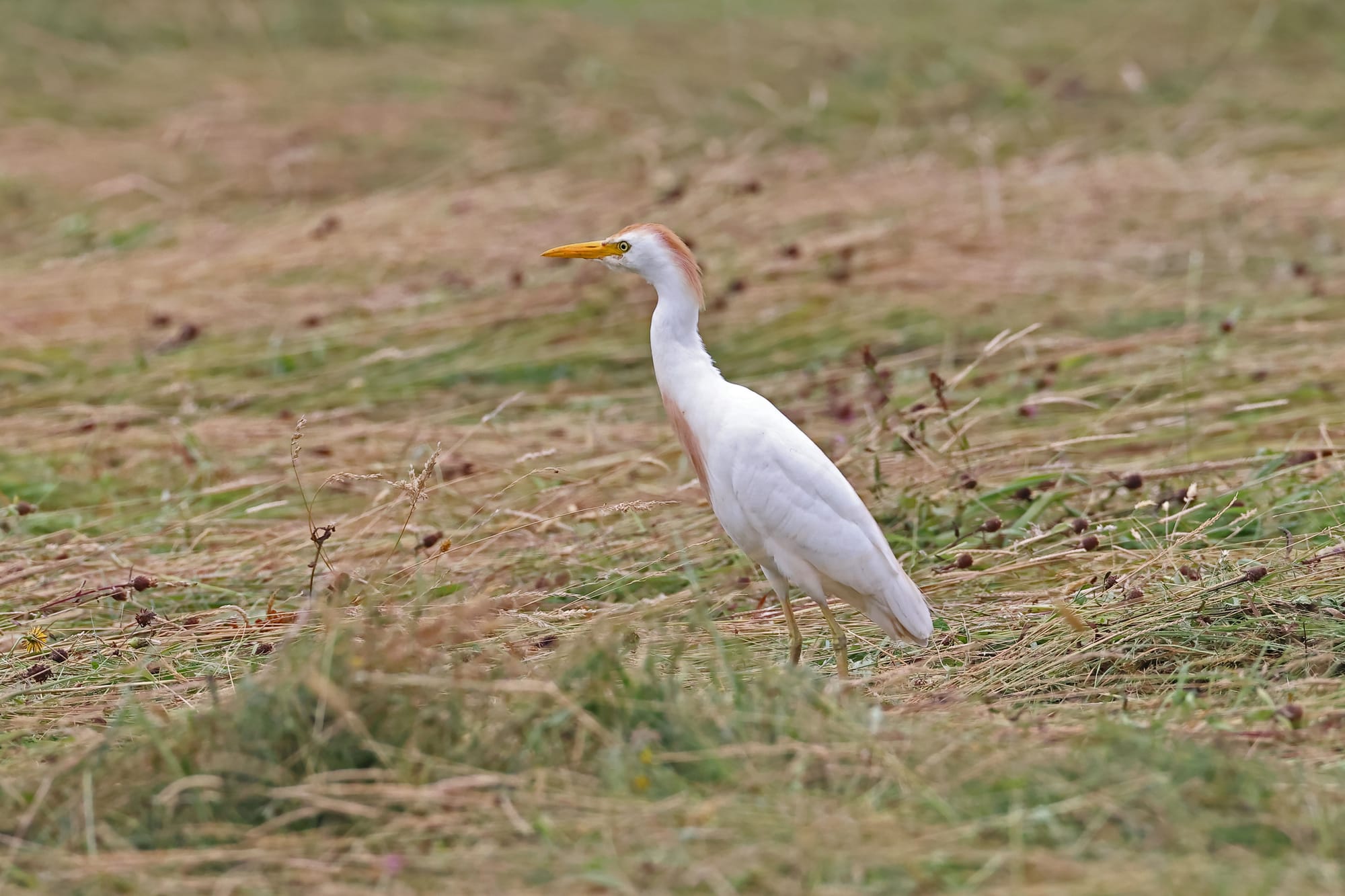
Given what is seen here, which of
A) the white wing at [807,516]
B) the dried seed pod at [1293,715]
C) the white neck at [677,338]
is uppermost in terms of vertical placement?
the white neck at [677,338]

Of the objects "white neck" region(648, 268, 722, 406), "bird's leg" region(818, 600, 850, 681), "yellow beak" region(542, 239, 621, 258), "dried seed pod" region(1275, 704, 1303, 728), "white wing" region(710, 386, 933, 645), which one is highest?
"yellow beak" region(542, 239, 621, 258)

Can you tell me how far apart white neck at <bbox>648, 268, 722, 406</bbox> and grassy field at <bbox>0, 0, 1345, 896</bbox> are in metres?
0.45

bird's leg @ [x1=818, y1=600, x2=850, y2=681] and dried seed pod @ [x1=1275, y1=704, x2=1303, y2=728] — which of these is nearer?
dried seed pod @ [x1=1275, y1=704, x2=1303, y2=728]

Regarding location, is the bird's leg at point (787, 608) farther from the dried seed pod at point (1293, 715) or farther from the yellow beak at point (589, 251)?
the dried seed pod at point (1293, 715)

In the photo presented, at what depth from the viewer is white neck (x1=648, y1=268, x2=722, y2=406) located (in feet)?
A: 13.8

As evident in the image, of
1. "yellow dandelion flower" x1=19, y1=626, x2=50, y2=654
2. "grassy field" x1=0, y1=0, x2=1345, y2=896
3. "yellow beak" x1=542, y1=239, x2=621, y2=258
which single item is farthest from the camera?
"yellow beak" x1=542, y1=239, x2=621, y2=258

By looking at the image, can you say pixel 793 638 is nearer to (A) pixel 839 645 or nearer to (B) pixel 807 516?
(A) pixel 839 645

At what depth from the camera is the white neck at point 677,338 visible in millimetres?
4219

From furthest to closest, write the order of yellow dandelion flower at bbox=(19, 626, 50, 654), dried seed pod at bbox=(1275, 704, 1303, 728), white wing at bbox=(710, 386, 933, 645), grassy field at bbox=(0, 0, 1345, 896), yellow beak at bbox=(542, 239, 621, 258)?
yellow beak at bbox=(542, 239, 621, 258) → yellow dandelion flower at bbox=(19, 626, 50, 654) → white wing at bbox=(710, 386, 933, 645) → dried seed pod at bbox=(1275, 704, 1303, 728) → grassy field at bbox=(0, 0, 1345, 896)

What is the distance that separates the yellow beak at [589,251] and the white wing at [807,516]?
596 millimetres

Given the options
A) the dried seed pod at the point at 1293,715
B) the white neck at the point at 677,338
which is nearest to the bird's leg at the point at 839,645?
the white neck at the point at 677,338

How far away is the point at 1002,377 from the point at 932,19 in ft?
21.6

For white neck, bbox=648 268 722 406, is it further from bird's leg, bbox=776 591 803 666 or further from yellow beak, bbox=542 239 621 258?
bird's leg, bbox=776 591 803 666

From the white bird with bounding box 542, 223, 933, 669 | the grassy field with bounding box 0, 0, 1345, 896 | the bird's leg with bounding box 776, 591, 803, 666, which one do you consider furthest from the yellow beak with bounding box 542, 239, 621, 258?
the bird's leg with bounding box 776, 591, 803, 666
